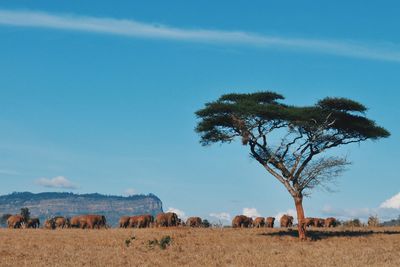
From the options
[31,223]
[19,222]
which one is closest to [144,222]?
[31,223]

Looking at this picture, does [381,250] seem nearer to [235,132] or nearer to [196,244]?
[196,244]

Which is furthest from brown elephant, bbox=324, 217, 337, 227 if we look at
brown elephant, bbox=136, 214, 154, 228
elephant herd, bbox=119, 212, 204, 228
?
brown elephant, bbox=136, 214, 154, 228

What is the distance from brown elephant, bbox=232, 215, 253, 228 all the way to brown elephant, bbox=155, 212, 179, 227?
7006mm

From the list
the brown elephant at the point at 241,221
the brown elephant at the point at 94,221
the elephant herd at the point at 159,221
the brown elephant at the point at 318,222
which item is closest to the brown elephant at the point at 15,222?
the brown elephant at the point at 94,221

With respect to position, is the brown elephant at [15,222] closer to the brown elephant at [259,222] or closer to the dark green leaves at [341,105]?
the brown elephant at [259,222]

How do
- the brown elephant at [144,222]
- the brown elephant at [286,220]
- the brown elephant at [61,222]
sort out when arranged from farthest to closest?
the brown elephant at [286,220] < the brown elephant at [61,222] < the brown elephant at [144,222]

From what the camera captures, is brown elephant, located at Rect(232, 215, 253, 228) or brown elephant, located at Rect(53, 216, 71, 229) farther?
brown elephant, located at Rect(53, 216, 71, 229)

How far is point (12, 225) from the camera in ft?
222

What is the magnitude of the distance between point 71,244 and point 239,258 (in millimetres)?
10530

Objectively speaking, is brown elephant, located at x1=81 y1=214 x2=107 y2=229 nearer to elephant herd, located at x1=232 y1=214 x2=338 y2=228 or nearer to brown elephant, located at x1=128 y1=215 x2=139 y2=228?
brown elephant, located at x1=128 y1=215 x2=139 y2=228

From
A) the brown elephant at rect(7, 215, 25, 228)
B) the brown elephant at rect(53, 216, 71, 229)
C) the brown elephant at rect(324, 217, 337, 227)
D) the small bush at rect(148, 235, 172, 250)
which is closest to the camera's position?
the small bush at rect(148, 235, 172, 250)

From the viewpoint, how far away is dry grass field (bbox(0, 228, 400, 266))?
27.2m

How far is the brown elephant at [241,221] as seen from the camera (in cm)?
6786

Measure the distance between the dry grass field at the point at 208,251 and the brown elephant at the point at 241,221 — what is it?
87.1ft
